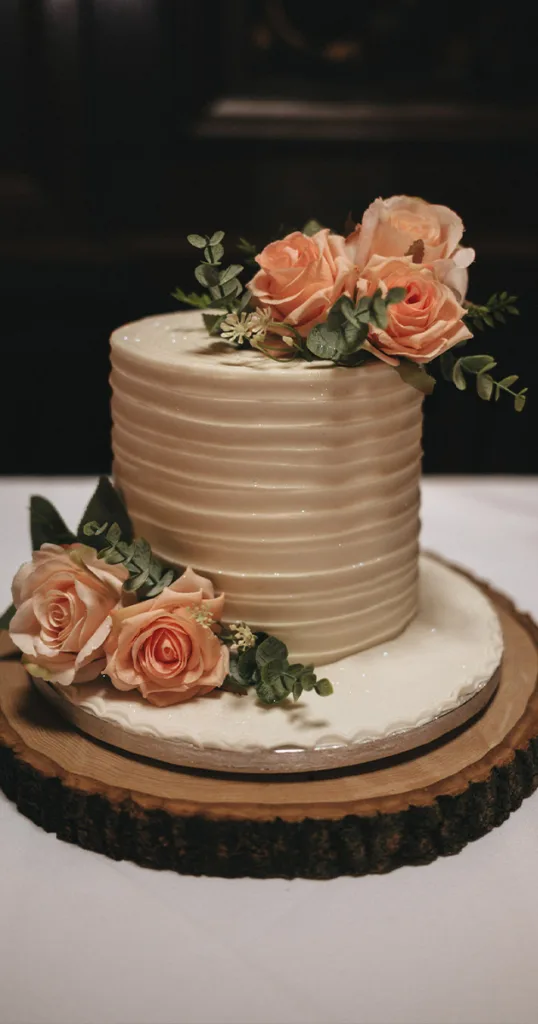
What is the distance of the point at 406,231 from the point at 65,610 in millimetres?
712

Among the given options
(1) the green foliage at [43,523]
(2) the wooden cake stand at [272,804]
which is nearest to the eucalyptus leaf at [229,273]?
(1) the green foliage at [43,523]

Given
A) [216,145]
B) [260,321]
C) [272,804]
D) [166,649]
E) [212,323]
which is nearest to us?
[272,804]

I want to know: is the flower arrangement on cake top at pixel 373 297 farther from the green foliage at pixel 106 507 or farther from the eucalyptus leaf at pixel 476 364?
the green foliage at pixel 106 507

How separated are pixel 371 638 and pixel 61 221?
2.49 metres

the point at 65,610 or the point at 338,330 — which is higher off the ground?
the point at 338,330

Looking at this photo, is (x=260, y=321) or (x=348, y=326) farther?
(x=260, y=321)

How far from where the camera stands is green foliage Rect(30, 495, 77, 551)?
1.52 meters

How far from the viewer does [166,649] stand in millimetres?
1302

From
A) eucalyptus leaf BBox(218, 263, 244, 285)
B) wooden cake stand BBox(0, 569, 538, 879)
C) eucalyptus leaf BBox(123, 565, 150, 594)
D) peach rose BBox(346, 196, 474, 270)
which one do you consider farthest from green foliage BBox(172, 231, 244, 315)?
wooden cake stand BBox(0, 569, 538, 879)

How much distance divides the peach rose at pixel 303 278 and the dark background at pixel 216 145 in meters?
2.00

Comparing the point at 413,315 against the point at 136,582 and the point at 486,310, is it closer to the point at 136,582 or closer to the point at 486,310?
the point at 486,310

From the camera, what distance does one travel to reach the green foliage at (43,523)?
1.52 meters

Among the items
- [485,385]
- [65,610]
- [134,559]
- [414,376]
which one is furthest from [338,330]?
[65,610]

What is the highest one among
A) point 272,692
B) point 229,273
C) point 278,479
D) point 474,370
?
point 229,273
